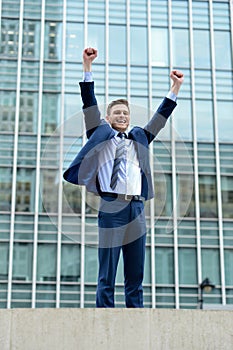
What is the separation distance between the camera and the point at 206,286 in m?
25.3

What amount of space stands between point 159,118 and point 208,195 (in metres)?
23.4

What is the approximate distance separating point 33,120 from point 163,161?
6.19 metres

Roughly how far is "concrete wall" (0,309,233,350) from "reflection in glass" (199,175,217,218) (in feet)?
80.4

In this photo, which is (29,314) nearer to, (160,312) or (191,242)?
(160,312)

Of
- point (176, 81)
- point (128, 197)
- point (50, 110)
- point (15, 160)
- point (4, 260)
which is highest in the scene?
point (50, 110)

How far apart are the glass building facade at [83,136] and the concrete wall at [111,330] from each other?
71.8ft

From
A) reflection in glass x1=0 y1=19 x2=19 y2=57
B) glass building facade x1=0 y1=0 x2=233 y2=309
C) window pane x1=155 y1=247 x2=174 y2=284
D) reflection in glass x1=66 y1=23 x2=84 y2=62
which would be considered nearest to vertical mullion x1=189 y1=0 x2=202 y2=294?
glass building facade x1=0 y1=0 x2=233 y2=309

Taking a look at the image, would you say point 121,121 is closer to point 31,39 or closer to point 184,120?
point 184,120

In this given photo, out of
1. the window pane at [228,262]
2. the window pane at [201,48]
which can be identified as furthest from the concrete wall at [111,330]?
the window pane at [201,48]

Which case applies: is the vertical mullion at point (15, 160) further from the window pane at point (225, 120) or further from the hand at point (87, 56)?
the hand at point (87, 56)

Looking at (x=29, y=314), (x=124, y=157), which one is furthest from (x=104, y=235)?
(x=29, y=314)

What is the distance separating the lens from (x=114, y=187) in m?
8.14

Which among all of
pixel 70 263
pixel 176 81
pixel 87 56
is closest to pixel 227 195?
pixel 70 263

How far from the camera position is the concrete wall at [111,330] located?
22.8 feet
